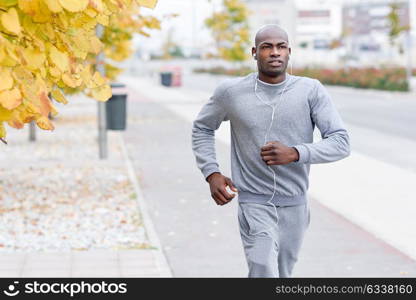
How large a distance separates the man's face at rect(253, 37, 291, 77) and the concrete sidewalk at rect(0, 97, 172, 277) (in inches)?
117

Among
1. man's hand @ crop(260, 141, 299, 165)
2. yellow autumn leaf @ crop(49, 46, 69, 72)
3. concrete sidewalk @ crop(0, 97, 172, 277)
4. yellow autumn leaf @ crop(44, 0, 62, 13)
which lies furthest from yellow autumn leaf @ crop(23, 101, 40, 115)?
concrete sidewalk @ crop(0, 97, 172, 277)

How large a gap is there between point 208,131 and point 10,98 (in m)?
2.34

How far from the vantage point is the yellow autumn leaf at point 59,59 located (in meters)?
3.34

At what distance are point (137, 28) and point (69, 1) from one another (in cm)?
941

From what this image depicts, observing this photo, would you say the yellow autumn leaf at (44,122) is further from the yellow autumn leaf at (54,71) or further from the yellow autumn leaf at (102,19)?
the yellow autumn leaf at (102,19)

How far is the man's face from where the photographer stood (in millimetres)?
4617

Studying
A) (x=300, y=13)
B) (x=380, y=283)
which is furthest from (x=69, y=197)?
(x=300, y=13)

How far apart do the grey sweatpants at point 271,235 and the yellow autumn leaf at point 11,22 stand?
84.1 inches

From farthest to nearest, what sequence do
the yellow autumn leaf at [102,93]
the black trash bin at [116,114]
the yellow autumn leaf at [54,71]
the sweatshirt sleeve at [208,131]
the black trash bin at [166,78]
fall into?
the black trash bin at [166,78], the black trash bin at [116,114], the sweatshirt sleeve at [208,131], the yellow autumn leaf at [102,93], the yellow autumn leaf at [54,71]

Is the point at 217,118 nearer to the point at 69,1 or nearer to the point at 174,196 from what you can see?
the point at 69,1

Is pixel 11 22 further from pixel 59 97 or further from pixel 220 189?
pixel 220 189

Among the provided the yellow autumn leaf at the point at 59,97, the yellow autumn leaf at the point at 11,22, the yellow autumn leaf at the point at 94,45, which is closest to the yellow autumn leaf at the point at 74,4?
the yellow autumn leaf at the point at 11,22

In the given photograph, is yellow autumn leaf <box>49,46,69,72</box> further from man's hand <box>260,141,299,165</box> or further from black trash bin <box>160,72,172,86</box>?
black trash bin <box>160,72,172,86</box>

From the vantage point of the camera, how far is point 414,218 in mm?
9789
